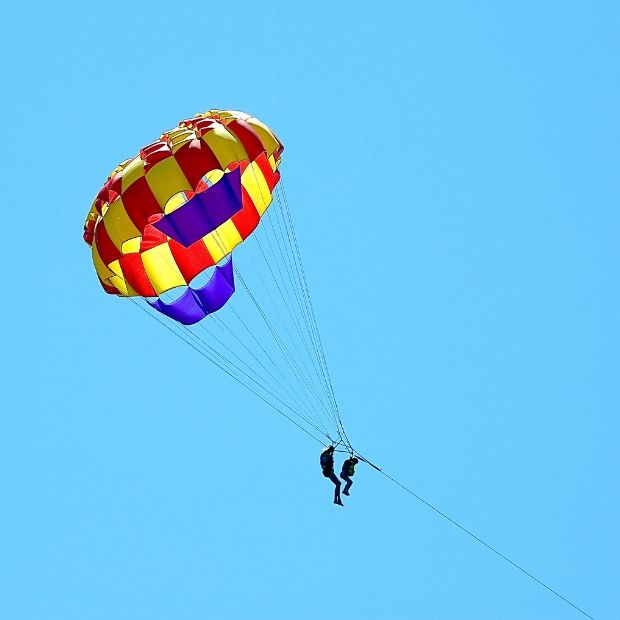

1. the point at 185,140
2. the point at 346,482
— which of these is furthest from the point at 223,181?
the point at 346,482

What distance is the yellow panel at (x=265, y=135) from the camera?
33.8 meters

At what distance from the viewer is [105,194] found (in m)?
33.7

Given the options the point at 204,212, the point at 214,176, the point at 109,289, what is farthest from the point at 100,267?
the point at 214,176

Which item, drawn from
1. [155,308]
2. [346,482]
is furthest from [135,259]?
[346,482]

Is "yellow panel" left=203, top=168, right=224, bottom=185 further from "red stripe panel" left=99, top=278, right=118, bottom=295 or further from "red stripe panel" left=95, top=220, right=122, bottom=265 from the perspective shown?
"red stripe panel" left=99, top=278, right=118, bottom=295

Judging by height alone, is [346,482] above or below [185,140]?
below

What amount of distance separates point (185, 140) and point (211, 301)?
134 inches

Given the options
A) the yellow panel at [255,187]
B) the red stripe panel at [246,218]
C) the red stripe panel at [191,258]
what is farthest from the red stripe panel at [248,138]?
the red stripe panel at [191,258]

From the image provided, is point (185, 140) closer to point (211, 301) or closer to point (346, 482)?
point (211, 301)

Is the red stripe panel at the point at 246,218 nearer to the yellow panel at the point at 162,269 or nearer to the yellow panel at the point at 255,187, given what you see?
the yellow panel at the point at 255,187

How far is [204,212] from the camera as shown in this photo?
109 feet

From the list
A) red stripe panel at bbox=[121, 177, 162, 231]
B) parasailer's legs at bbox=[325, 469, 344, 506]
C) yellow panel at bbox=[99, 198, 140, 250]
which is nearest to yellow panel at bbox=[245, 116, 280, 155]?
red stripe panel at bbox=[121, 177, 162, 231]

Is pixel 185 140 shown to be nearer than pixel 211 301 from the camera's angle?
Yes

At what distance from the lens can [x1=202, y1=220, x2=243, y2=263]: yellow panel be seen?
34.7 m
